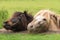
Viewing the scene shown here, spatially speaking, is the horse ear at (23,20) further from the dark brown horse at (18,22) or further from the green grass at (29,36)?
the green grass at (29,36)

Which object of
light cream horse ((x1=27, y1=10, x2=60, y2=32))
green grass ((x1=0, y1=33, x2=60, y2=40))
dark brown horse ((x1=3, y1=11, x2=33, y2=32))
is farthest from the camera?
dark brown horse ((x1=3, y1=11, x2=33, y2=32))

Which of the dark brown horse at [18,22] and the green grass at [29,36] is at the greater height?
the dark brown horse at [18,22]

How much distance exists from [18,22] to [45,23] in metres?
0.85

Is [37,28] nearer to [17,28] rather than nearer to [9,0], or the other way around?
[17,28]

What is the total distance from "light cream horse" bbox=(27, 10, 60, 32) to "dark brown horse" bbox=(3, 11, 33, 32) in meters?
0.36

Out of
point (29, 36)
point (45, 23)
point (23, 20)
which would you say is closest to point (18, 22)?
point (23, 20)

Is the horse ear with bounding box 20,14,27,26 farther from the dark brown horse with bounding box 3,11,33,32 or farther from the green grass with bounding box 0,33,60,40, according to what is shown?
the green grass with bounding box 0,33,60,40

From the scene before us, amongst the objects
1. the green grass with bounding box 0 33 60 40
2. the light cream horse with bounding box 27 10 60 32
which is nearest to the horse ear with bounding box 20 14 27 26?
the light cream horse with bounding box 27 10 60 32

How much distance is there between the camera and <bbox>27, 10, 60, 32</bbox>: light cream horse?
9.06 metres

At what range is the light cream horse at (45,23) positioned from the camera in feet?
29.7

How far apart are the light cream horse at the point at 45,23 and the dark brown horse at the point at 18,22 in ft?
1.17

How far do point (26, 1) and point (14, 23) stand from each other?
11.6 metres

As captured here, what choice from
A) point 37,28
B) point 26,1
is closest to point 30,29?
point 37,28

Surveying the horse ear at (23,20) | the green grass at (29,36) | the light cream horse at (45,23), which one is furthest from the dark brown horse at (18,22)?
the green grass at (29,36)
